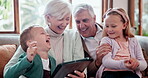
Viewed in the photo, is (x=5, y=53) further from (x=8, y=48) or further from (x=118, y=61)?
(x=118, y=61)

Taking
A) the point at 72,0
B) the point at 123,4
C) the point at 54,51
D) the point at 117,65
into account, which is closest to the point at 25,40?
the point at 54,51

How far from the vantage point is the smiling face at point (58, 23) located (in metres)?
1.93

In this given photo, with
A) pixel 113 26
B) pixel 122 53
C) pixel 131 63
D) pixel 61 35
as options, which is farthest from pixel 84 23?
pixel 131 63

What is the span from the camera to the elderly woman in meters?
1.93

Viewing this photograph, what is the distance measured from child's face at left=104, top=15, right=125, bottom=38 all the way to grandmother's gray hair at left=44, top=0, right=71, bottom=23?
341mm

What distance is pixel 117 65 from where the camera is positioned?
1.80m

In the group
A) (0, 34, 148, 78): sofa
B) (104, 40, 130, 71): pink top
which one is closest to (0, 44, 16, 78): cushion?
(0, 34, 148, 78): sofa

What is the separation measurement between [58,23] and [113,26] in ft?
1.48

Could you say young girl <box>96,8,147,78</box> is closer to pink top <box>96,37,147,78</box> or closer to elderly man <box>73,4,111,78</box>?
pink top <box>96,37,147,78</box>

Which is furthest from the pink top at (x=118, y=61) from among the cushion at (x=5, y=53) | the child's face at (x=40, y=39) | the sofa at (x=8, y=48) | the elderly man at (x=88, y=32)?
the cushion at (x=5, y=53)

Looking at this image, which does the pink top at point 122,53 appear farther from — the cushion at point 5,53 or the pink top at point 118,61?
the cushion at point 5,53

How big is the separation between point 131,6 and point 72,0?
109cm

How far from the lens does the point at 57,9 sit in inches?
75.9

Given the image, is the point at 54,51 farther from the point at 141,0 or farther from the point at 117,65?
the point at 141,0
